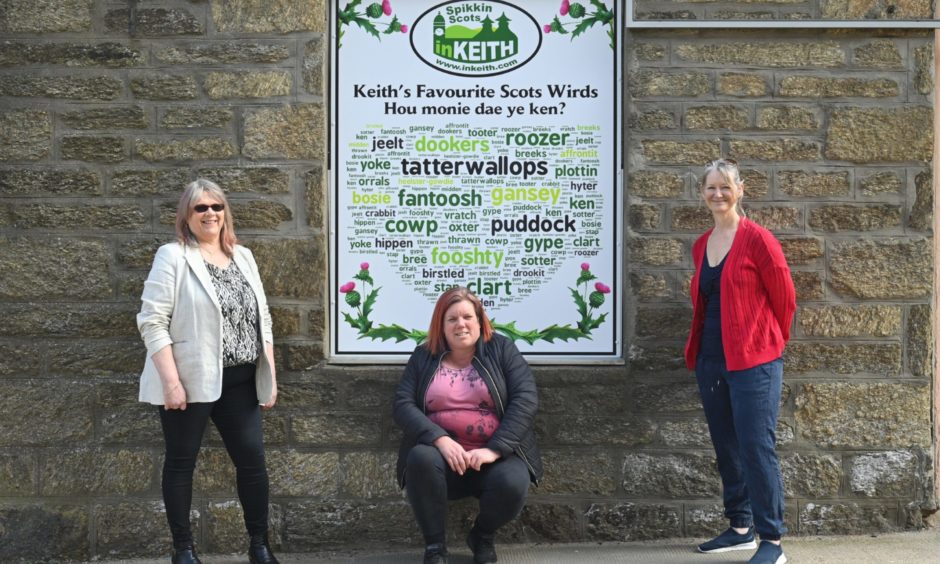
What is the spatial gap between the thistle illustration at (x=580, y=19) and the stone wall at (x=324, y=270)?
7.9 inches

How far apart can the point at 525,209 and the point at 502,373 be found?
0.96 metres

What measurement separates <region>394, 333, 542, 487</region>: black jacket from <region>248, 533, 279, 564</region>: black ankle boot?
66 cm

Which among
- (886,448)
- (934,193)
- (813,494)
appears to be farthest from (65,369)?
(934,193)

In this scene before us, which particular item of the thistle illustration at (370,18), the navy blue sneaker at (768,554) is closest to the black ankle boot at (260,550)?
→ the navy blue sneaker at (768,554)

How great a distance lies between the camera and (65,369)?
188 inches

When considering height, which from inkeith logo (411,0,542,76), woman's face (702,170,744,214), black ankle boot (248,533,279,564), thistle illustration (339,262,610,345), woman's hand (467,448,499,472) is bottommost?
black ankle boot (248,533,279,564)

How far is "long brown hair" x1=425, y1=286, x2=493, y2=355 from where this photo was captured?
4.42 meters

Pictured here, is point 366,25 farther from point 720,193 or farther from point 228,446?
point 228,446

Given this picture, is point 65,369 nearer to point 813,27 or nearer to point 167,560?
point 167,560

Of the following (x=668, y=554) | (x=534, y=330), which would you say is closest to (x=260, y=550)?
(x=534, y=330)

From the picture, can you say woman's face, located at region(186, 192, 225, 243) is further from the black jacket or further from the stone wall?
the black jacket

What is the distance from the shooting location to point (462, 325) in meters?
4.34

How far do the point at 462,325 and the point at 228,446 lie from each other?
3.73 ft

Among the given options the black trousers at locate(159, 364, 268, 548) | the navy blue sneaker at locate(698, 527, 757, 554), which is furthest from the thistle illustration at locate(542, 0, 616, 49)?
the navy blue sneaker at locate(698, 527, 757, 554)
